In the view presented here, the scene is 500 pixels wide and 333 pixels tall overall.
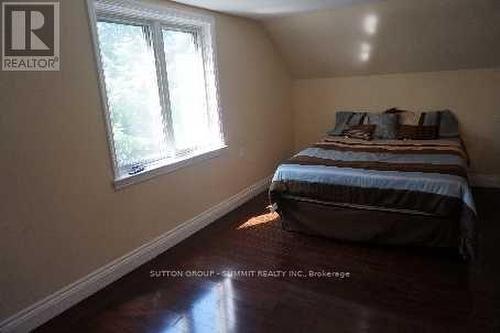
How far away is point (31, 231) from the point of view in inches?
77.7

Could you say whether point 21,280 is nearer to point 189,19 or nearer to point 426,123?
point 189,19

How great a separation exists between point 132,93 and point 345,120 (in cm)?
271

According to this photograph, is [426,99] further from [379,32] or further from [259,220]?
[259,220]

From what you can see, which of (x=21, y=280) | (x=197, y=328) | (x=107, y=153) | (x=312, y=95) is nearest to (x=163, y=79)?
(x=107, y=153)

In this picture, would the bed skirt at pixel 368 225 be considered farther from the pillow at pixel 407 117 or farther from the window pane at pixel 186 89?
the pillow at pixel 407 117

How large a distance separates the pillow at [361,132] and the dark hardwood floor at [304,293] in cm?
152

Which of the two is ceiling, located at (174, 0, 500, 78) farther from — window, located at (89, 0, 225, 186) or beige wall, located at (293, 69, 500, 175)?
window, located at (89, 0, 225, 186)

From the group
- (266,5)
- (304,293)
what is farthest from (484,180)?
(266,5)

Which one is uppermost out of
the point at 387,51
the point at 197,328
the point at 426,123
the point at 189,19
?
the point at 189,19

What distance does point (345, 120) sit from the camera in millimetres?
4375

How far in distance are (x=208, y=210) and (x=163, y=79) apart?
129 cm

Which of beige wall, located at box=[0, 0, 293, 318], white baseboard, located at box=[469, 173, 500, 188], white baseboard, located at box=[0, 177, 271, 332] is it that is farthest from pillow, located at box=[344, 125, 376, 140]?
beige wall, located at box=[0, 0, 293, 318]

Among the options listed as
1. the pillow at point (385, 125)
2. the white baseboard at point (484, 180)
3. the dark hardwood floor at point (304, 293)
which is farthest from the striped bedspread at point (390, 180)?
the white baseboard at point (484, 180)

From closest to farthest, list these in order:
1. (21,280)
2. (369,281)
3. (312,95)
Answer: (21,280) → (369,281) → (312,95)
